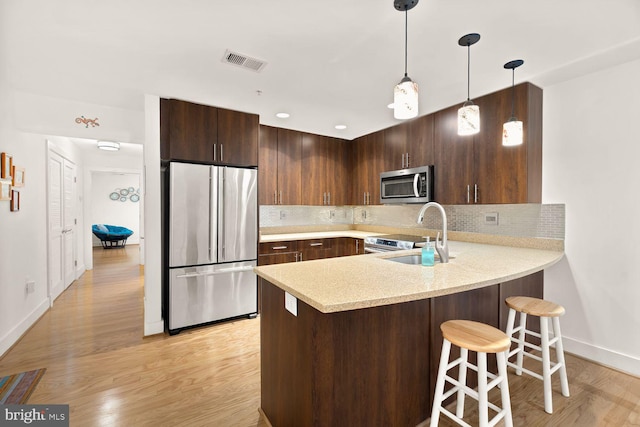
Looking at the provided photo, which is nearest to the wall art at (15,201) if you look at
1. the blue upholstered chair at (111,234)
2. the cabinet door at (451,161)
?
the cabinet door at (451,161)

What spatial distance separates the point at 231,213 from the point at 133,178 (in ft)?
28.5

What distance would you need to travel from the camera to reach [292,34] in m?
1.89

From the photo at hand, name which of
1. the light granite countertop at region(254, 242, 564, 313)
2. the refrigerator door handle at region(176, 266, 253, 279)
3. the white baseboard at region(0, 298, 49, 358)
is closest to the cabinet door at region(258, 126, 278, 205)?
the refrigerator door handle at region(176, 266, 253, 279)

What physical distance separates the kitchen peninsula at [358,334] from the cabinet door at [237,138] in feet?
6.16

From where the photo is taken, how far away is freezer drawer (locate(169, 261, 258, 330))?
297 centimetres

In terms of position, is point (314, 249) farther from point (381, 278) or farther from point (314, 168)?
point (381, 278)

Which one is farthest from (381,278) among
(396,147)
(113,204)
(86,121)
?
(113,204)

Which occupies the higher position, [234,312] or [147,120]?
[147,120]

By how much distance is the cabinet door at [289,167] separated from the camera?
13.5 ft

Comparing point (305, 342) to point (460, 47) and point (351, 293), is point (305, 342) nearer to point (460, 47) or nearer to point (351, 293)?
point (351, 293)

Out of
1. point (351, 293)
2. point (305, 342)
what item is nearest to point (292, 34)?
point (351, 293)

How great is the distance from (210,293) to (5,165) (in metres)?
2.06

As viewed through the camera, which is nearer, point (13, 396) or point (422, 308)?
point (422, 308)

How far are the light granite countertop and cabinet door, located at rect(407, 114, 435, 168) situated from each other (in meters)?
1.56
